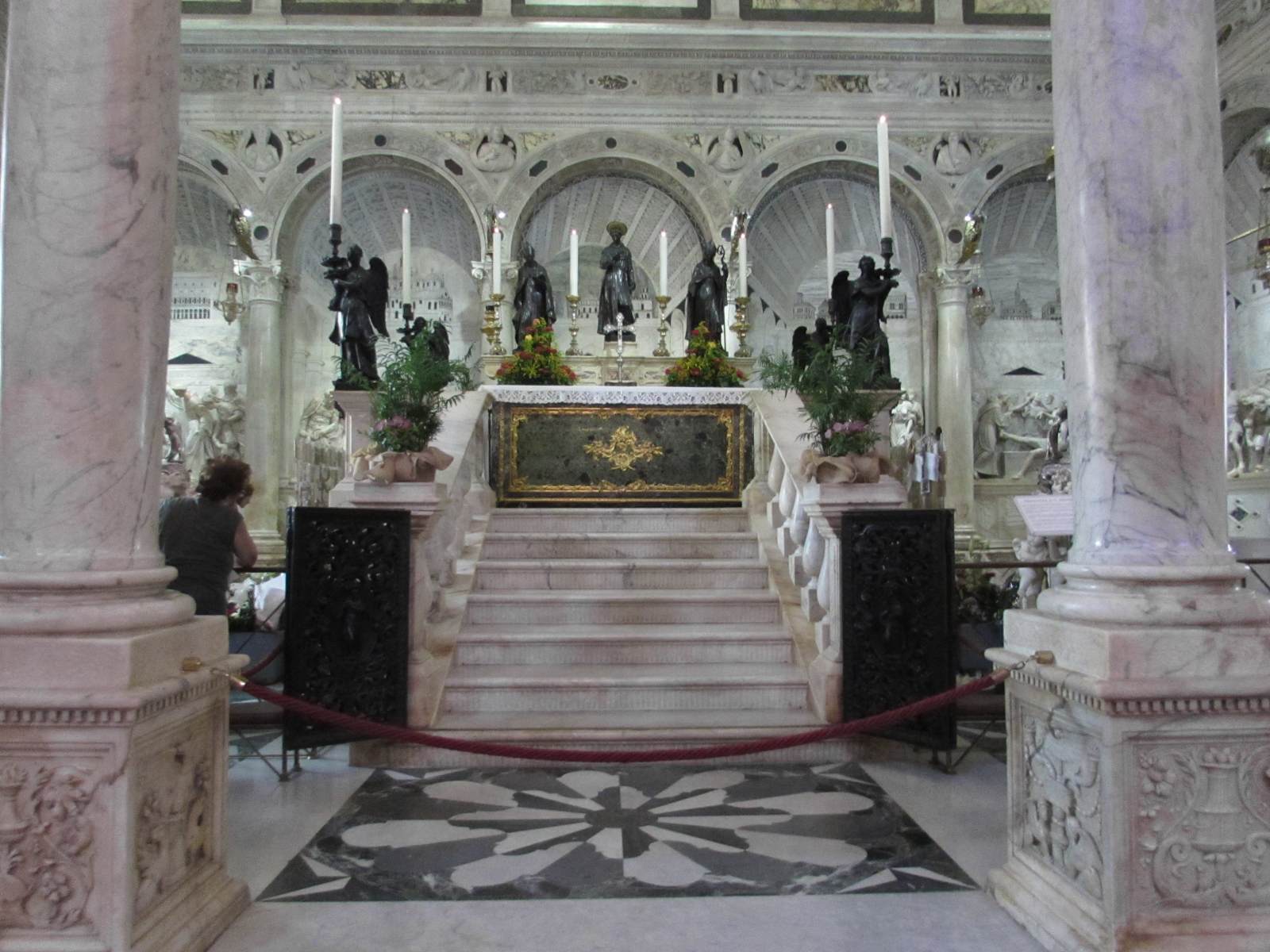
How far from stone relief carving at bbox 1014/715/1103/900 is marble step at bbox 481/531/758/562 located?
3.91 metres

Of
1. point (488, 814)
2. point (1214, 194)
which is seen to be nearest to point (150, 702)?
point (488, 814)

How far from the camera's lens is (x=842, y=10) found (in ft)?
46.4

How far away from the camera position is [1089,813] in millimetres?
2516

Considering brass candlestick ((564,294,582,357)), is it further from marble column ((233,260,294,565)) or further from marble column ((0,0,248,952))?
marble column ((0,0,248,952))

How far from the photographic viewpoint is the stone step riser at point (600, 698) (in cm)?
501

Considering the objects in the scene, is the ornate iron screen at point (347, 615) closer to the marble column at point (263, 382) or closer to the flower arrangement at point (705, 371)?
the flower arrangement at point (705, 371)

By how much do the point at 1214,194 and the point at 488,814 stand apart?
3.43m

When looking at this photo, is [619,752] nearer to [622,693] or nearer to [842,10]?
[622,693]

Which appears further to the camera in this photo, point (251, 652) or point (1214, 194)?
point (251, 652)

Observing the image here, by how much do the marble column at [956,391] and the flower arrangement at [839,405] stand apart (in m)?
9.16

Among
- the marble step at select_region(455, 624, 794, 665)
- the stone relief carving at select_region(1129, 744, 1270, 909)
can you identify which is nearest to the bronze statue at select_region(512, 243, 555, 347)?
the marble step at select_region(455, 624, 794, 665)

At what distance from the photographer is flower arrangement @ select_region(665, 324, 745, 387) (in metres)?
8.75

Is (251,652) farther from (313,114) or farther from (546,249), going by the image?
(546,249)

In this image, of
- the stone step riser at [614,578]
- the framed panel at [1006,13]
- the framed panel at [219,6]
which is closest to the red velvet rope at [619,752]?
the stone step riser at [614,578]
